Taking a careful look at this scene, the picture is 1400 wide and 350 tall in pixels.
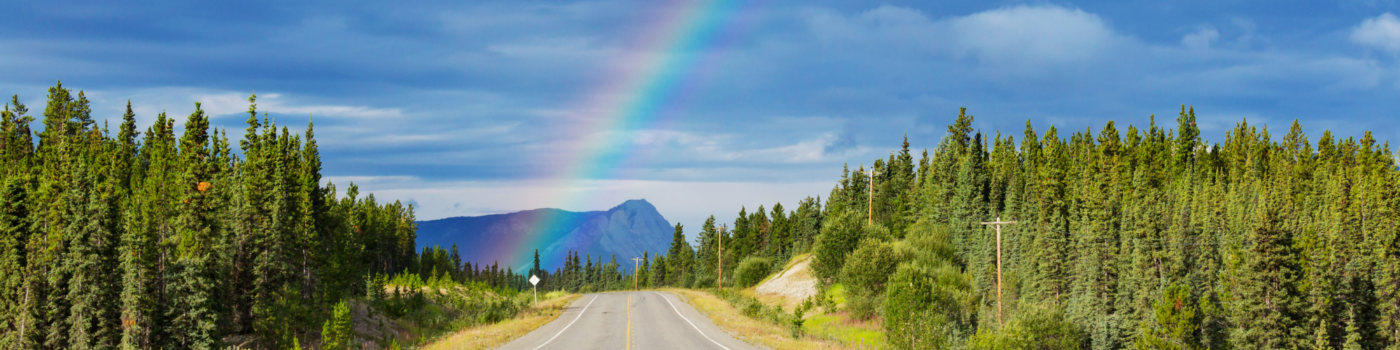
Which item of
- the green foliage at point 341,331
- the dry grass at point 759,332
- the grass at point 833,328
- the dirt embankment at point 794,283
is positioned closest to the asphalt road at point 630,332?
the dry grass at point 759,332

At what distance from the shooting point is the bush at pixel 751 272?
10456cm

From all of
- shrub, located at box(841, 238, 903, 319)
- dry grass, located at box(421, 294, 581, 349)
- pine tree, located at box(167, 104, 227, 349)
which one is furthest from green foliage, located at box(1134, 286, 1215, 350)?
pine tree, located at box(167, 104, 227, 349)

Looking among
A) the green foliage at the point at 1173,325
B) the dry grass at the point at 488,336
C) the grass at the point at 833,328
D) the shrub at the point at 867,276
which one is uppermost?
the shrub at the point at 867,276

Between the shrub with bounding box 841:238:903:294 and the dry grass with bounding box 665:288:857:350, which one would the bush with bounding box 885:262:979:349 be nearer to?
the dry grass with bounding box 665:288:857:350

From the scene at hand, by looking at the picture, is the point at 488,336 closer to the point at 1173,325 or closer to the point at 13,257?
the point at 13,257

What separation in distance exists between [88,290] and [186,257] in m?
5.83

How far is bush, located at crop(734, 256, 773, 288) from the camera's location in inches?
4117

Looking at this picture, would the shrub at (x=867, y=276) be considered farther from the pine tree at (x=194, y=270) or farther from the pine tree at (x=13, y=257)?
the pine tree at (x=13, y=257)

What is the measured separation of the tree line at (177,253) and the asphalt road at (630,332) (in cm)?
1992

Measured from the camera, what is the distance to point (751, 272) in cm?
10581

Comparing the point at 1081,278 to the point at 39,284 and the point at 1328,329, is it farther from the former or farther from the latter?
the point at 39,284

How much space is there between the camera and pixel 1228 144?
170m

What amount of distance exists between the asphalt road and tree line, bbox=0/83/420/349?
→ 19923 millimetres

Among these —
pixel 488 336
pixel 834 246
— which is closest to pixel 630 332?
pixel 488 336
